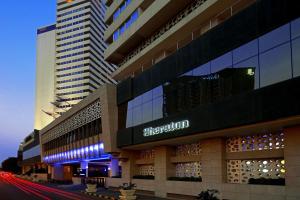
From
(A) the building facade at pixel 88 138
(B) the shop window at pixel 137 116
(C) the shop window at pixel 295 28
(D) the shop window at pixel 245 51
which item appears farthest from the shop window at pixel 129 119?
(C) the shop window at pixel 295 28

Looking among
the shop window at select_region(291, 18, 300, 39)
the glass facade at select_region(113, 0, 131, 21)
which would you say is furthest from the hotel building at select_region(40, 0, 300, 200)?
the glass facade at select_region(113, 0, 131, 21)

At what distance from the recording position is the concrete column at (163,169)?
37688 mm

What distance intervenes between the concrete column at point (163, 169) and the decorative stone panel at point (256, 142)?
9247 mm

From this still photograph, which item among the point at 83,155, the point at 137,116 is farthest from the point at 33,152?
the point at 137,116

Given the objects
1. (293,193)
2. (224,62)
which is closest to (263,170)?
(293,193)

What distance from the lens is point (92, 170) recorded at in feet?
226

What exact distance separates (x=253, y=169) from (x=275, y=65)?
23.6ft

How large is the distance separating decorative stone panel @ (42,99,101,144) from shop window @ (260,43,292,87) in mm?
31269

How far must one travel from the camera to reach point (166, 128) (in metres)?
34.3

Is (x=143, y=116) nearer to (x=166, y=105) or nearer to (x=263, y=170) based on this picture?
(x=166, y=105)

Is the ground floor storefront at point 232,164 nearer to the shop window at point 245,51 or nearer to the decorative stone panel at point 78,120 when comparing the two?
the shop window at point 245,51

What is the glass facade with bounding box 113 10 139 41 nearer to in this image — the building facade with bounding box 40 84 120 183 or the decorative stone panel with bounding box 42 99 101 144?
the building facade with bounding box 40 84 120 183

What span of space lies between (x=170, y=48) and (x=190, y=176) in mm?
12543

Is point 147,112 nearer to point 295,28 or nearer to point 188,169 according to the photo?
point 188,169
